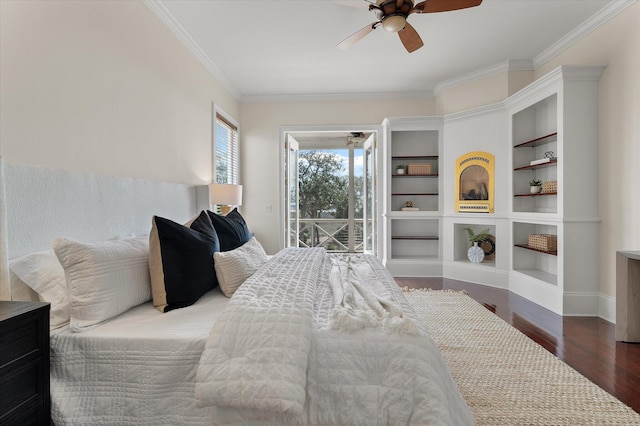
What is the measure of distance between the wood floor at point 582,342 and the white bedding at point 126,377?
2.30m

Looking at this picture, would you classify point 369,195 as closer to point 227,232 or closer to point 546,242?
point 546,242

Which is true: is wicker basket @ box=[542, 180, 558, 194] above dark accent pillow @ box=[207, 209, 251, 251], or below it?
above

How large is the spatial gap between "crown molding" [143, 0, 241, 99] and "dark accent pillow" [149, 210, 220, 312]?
6.71 feet

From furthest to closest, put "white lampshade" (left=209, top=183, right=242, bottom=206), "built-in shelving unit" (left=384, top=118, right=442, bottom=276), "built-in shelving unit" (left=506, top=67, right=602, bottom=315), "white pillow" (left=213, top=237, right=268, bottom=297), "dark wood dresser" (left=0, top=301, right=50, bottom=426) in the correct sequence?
"built-in shelving unit" (left=384, top=118, right=442, bottom=276)
"white lampshade" (left=209, top=183, right=242, bottom=206)
"built-in shelving unit" (left=506, top=67, right=602, bottom=315)
"white pillow" (left=213, top=237, right=268, bottom=297)
"dark wood dresser" (left=0, top=301, right=50, bottom=426)

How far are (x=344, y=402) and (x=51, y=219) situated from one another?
5.51 feet

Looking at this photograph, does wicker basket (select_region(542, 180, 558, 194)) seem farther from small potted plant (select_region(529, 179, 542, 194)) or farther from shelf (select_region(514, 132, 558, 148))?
shelf (select_region(514, 132, 558, 148))

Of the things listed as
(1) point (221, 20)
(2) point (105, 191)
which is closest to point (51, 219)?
(2) point (105, 191)

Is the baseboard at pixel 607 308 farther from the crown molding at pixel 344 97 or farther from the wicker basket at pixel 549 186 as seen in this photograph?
the crown molding at pixel 344 97

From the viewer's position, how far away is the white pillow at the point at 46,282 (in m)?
1.40

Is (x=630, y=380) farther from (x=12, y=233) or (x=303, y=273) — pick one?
(x=12, y=233)

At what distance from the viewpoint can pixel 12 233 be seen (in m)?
1.44

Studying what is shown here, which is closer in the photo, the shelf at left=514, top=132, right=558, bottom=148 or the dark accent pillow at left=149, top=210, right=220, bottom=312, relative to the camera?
the dark accent pillow at left=149, top=210, right=220, bottom=312

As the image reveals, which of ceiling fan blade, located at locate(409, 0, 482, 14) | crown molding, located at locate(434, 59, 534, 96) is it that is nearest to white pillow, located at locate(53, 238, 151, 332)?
ceiling fan blade, located at locate(409, 0, 482, 14)

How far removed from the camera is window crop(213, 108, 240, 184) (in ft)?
13.5
